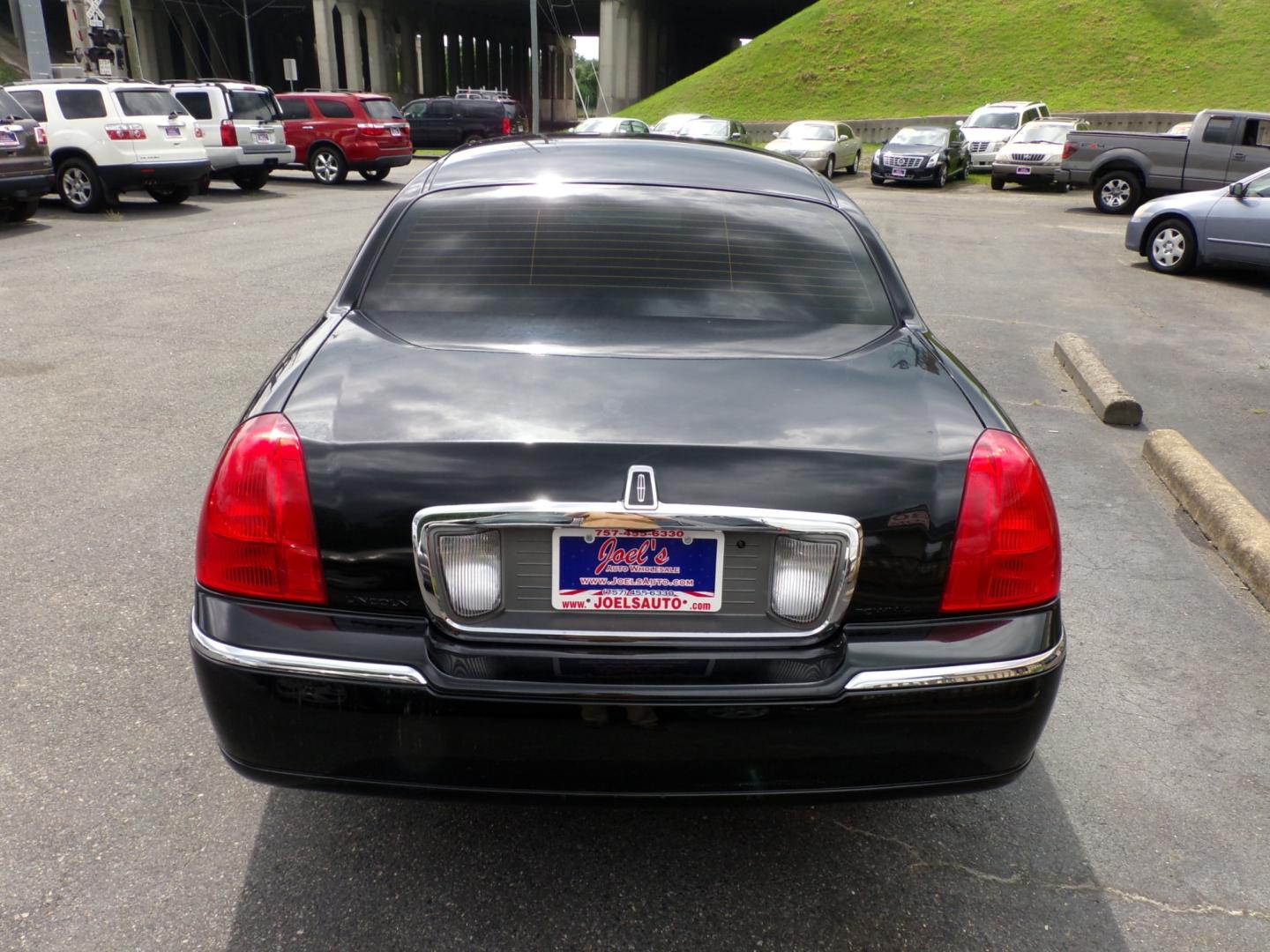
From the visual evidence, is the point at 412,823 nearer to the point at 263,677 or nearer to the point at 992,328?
the point at 263,677

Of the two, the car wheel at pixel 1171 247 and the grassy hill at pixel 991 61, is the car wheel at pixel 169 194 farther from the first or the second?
the grassy hill at pixel 991 61

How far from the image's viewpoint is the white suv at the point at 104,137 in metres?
16.2

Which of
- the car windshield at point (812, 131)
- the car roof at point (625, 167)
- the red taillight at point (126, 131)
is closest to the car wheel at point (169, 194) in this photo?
the red taillight at point (126, 131)

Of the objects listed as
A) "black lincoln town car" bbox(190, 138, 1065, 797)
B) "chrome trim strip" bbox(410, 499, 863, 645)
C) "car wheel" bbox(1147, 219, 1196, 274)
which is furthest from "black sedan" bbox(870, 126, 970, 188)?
"chrome trim strip" bbox(410, 499, 863, 645)

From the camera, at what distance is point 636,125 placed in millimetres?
32375

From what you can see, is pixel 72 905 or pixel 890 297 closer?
pixel 72 905

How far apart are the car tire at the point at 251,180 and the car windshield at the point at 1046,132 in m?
17.6

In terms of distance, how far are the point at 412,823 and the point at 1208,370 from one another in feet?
25.5

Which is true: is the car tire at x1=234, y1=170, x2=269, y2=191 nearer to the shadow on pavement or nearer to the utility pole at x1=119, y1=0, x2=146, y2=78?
the shadow on pavement

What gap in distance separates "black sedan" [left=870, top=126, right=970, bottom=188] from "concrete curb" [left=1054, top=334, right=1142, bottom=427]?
18.9 metres

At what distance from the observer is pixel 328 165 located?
76.3 ft

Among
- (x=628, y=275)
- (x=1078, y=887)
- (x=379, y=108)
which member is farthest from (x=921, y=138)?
(x=1078, y=887)

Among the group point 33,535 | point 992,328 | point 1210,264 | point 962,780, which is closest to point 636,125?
point 1210,264

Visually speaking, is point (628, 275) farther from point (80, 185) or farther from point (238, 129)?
point (238, 129)
